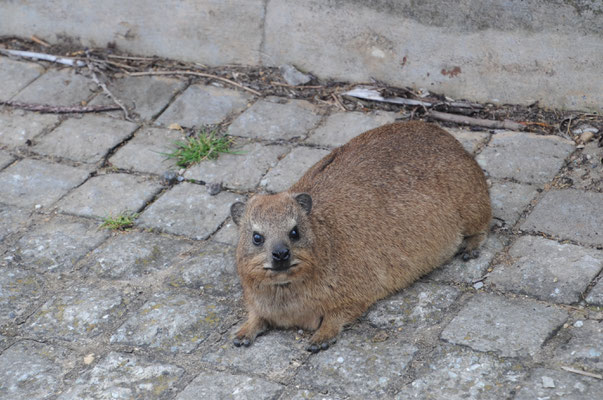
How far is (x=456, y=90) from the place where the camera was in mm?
7051

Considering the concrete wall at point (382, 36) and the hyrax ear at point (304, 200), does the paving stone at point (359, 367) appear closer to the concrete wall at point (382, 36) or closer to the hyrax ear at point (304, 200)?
the hyrax ear at point (304, 200)

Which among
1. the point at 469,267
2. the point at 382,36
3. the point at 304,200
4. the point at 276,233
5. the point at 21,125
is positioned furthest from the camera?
the point at 21,125

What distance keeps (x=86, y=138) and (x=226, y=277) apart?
94.7 inches

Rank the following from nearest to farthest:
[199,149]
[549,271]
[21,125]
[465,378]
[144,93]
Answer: [465,378]
[549,271]
[199,149]
[21,125]
[144,93]

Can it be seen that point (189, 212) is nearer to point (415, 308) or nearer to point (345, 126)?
point (345, 126)

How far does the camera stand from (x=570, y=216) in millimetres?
5586

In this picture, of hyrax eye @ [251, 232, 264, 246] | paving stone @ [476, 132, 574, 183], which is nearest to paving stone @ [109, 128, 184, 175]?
hyrax eye @ [251, 232, 264, 246]

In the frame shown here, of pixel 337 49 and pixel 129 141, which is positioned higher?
pixel 337 49

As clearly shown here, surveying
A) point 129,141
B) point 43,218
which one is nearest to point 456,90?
point 129,141

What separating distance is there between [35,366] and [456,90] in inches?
165

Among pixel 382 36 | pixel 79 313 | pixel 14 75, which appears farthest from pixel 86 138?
pixel 382 36

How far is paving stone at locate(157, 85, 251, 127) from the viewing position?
723cm

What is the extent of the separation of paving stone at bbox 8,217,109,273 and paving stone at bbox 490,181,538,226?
9.34 ft

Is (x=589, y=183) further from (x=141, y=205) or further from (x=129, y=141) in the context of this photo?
(x=129, y=141)
